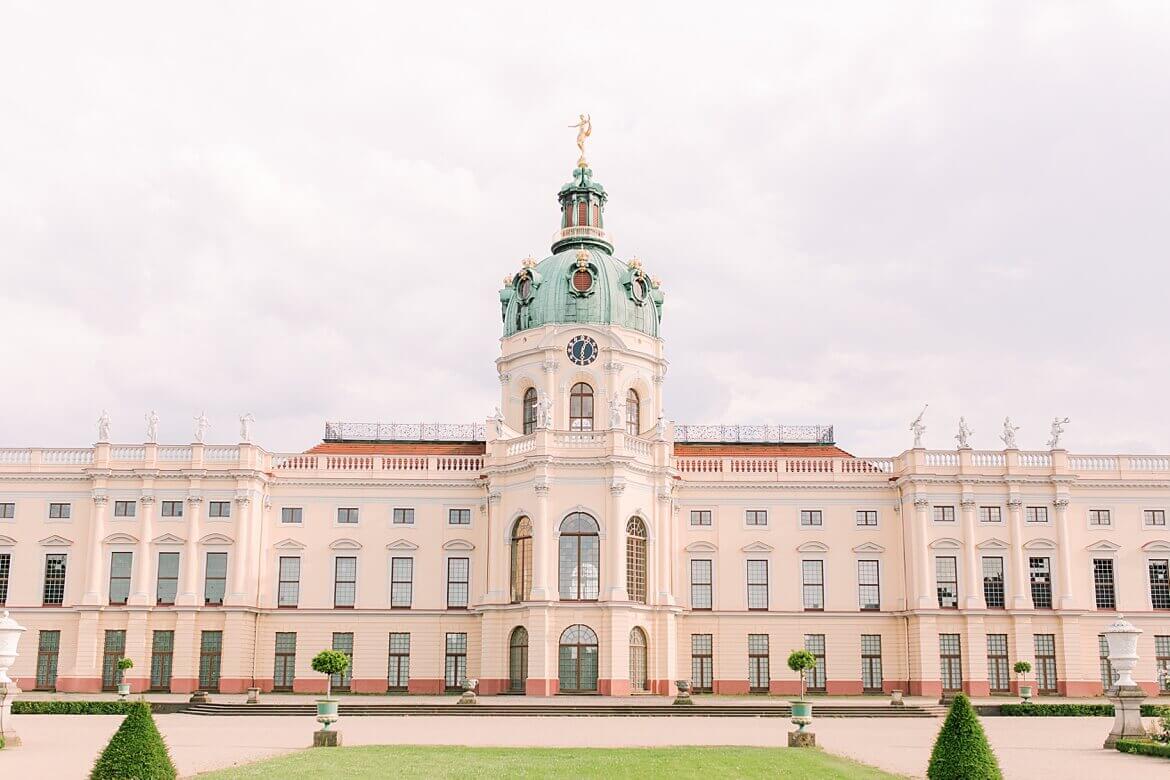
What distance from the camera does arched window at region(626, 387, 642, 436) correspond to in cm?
6034

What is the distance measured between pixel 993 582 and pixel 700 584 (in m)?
13.6

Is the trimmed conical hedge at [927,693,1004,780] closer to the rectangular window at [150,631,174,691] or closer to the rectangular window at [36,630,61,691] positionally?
the rectangular window at [150,631,174,691]

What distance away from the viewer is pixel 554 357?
5906 cm

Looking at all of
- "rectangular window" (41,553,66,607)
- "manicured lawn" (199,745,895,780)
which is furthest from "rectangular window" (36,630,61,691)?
"manicured lawn" (199,745,895,780)

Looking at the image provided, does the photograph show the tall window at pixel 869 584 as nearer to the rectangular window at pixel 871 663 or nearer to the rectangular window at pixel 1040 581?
the rectangular window at pixel 871 663

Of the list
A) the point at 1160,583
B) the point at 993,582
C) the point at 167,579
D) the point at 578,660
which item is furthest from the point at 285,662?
the point at 1160,583

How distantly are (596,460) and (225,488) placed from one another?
17.6 metres

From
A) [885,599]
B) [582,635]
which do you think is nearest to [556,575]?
[582,635]

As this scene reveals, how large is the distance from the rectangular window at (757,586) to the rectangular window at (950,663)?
8.18 meters

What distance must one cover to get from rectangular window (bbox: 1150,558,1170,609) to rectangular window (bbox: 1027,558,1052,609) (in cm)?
469

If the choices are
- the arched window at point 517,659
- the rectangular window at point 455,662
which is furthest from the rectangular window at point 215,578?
the arched window at point 517,659

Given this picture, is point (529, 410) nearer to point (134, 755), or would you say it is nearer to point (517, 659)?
point (517, 659)

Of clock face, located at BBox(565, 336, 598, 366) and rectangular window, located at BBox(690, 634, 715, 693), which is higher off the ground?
clock face, located at BBox(565, 336, 598, 366)

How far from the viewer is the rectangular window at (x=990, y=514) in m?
57.3
